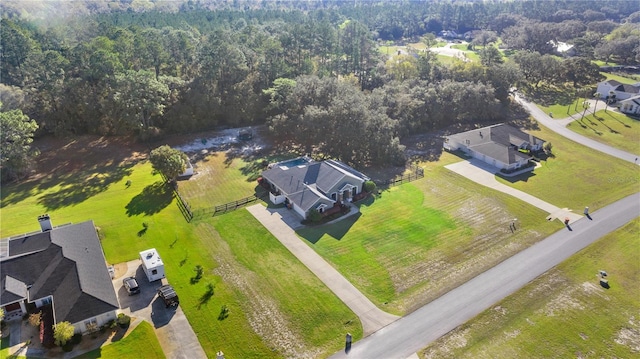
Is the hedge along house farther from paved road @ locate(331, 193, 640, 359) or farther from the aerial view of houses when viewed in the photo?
paved road @ locate(331, 193, 640, 359)

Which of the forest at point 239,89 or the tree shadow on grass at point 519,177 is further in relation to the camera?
the forest at point 239,89

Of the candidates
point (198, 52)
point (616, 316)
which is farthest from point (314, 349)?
point (198, 52)

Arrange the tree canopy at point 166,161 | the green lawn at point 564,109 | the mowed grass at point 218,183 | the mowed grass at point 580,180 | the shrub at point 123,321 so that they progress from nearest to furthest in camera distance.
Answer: the shrub at point 123,321 < the tree canopy at point 166,161 < the mowed grass at point 218,183 < the mowed grass at point 580,180 < the green lawn at point 564,109

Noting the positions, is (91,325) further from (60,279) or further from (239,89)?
(239,89)

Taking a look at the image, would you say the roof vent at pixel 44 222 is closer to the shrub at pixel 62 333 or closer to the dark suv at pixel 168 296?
the shrub at pixel 62 333

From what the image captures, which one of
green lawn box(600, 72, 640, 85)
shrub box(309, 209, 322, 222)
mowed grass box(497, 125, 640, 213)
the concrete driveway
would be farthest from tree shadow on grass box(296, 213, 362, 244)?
green lawn box(600, 72, 640, 85)

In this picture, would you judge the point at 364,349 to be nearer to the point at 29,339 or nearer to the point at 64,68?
the point at 29,339

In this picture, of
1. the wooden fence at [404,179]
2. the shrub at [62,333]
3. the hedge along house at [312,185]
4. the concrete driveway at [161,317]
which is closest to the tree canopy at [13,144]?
the concrete driveway at [161,317]

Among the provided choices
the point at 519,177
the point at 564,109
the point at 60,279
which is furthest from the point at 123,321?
the point at 564,109
